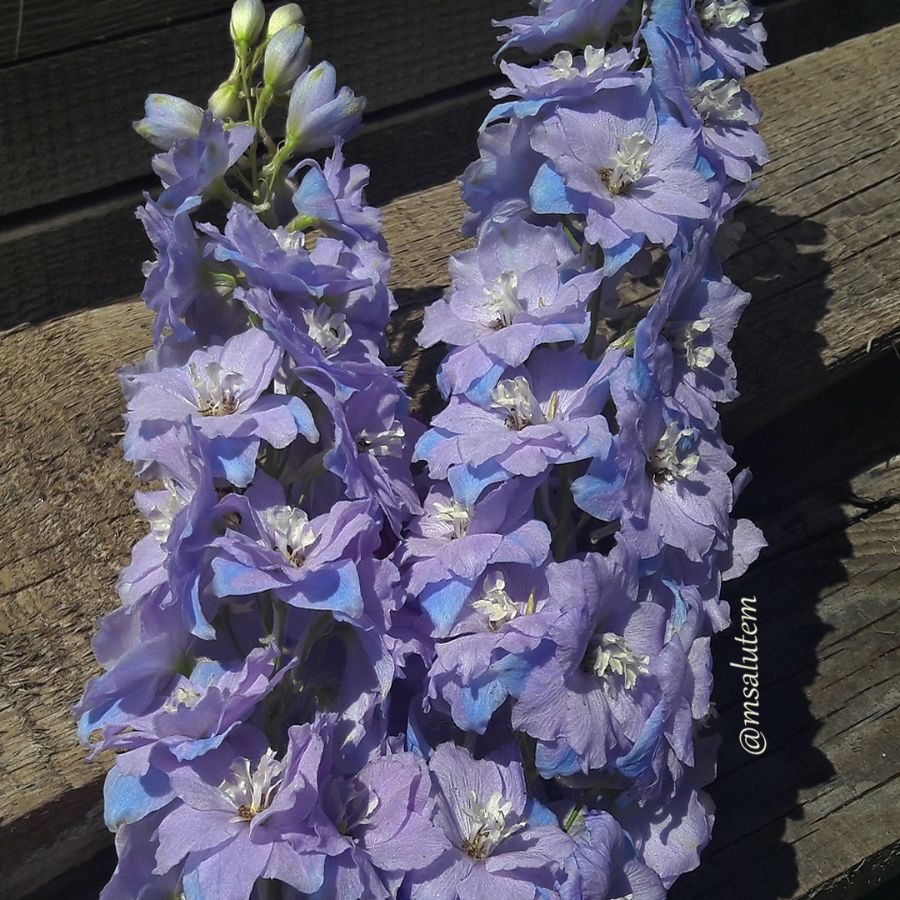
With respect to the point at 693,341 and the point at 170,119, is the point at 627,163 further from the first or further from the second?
the point at 170,119

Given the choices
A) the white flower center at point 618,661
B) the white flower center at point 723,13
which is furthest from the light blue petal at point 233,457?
the white flower center at point 723,13

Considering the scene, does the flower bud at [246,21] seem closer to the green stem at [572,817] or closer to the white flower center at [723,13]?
the white flower center at [723,13]

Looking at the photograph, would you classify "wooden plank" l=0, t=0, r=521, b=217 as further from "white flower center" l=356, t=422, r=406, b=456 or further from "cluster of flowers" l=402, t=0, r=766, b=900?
"white flower center" l=356, t=422, r=406, b=456

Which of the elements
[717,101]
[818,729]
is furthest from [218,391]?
[818,729]

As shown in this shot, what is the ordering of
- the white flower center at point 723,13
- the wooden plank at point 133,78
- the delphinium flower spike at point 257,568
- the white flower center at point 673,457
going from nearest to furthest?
the delphinium flower spike at point 257,568, the white flower center at point 673,457, the white flower center at point 723,13, the wooden plank at point 133,78

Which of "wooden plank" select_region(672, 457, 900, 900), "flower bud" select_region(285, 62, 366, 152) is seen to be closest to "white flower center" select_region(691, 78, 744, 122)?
"flower bud" select_region(285, 62, 366, 152)

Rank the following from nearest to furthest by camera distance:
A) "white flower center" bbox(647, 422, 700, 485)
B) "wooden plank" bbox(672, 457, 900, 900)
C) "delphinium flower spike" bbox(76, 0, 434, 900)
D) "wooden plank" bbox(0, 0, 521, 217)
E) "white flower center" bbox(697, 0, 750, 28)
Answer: "delphinium flower spike" bbox(76, 0, 434, 900) < "white flower center" bbox(647, 422, 700, 485) < "white flower center" bbox(697, 0, 750, 28) < "wooden plank" bbox(672, 457, 900, 900) < "wooden plank" bbox(0, 0, 521, 217)

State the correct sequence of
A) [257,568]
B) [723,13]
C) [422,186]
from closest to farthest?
[257,568] < [723,13] < [422,186]
